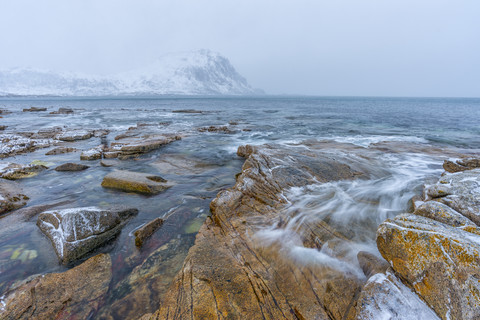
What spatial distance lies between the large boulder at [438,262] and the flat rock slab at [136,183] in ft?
23.6

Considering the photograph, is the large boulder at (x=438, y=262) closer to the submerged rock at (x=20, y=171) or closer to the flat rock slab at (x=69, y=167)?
the flat rock slab at (x=69, y=167)

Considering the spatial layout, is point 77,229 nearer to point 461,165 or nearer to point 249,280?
Result: point 249,280

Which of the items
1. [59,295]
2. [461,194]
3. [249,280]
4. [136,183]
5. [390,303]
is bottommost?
[59,295]

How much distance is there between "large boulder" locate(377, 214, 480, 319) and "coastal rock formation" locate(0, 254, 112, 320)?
5.20 metres

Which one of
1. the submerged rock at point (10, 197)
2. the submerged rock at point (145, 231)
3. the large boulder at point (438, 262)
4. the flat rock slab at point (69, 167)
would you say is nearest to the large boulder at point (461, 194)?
the large boulder at point (438, 262)

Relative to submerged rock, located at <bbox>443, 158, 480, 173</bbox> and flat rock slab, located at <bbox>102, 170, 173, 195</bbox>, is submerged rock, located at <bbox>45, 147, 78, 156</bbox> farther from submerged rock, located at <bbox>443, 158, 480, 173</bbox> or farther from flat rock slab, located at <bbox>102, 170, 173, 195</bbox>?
submerged rock, located at <bbox>443, 158, 480, 173</bbox>

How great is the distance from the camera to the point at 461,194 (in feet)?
15.5

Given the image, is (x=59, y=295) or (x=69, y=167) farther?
(x=69, y=167)

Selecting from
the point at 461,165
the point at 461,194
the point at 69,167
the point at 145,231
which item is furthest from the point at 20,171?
the point at 461,165

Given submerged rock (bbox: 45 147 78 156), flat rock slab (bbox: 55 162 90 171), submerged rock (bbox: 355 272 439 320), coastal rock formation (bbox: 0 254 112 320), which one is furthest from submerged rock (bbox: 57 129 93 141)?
submerged rock (bbox: 355 272 439 320)

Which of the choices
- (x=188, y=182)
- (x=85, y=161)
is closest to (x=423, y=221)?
(x=188, y=182)

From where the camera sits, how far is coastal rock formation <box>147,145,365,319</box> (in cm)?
321

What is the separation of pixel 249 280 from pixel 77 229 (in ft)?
14.0

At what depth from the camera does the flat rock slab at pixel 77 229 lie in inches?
186
